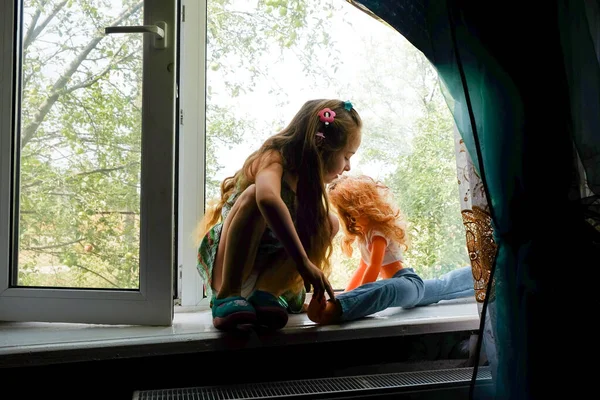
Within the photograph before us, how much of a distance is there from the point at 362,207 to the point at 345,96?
32 cm

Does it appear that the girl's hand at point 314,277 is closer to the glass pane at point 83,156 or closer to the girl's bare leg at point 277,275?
the girl's bare leg at point 277,275

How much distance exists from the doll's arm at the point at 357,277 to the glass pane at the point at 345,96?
8 cm

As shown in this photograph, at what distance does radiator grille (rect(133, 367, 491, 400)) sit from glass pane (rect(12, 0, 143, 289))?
0.31 metres

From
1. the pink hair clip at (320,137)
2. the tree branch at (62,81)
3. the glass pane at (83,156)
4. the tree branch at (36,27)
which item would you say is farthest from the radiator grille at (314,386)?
the tree branch at (36,27)

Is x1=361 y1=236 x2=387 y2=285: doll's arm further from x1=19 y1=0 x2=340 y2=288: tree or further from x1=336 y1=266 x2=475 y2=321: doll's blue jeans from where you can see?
x1=19 y1=0 x2=340 y2=288: tree

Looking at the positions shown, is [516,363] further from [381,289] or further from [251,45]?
[251,45]

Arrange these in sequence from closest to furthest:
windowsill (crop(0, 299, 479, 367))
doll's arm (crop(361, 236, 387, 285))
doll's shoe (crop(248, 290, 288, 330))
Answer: windowsill (crop(0, 299, 479, 367))
doll's shoe (crop(248, 290, 288, 330))
doll's arm (crop(361, 236, 387, 285))

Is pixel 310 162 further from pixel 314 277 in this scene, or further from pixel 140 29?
pixel 140 29

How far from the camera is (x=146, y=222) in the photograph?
1180 mm

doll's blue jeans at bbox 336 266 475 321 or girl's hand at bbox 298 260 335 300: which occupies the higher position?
girl's hand at bbox 298 260 335 300

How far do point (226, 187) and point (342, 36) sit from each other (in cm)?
54

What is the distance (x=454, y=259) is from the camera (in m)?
1.52

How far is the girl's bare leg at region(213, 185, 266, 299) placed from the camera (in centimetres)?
115

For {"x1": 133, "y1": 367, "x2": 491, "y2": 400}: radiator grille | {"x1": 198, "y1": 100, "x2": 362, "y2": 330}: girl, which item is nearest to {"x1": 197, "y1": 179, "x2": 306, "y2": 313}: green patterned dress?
{"x1": 198, "y1": 100, "x2": 362, "y2": 330}: girl
